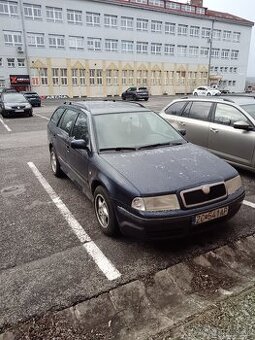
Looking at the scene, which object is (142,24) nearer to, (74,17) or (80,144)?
(74,17)

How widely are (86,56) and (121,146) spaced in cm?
4364

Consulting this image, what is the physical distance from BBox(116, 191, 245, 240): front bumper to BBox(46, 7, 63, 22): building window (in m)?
43.9

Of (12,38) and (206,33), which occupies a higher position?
(206,33)

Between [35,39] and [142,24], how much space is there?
1787 centimetres

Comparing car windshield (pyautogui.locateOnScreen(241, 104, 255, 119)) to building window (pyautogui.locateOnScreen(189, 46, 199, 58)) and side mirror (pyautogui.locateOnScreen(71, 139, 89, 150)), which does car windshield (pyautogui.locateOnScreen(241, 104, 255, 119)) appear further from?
building window (pyautogui.locateOnScreen(189, 46, 199, 58))

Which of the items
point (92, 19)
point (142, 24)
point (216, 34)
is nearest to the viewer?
point (92, 19)

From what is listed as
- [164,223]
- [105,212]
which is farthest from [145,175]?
[105,212]

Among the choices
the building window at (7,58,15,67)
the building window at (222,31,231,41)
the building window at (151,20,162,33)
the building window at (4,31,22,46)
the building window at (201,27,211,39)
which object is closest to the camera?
the building window at (4,31,22,46)

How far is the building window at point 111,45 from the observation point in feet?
148

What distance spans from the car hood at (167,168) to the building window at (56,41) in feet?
139

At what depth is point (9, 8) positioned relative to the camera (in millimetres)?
37438

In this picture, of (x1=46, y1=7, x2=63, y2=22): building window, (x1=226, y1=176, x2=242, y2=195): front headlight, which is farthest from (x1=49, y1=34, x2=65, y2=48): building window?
(x1=226, y1=176, x2=242, y2=195): front headlight

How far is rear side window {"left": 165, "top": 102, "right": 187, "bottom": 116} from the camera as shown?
24.1ft

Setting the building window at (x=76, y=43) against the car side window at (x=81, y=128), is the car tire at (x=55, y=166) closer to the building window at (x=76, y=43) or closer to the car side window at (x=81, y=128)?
the car side window at (x=81, y=128)
